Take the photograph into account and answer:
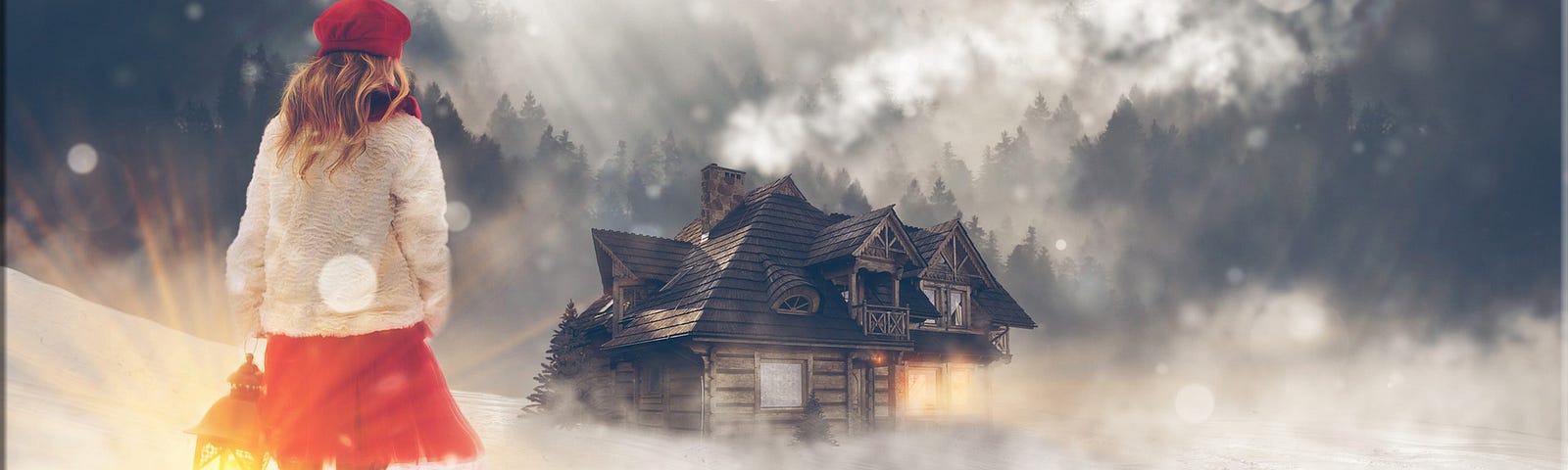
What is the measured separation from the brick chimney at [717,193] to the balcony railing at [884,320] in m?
4.29

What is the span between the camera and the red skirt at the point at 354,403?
3.23m

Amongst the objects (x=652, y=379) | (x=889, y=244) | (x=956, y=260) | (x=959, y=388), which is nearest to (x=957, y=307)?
(x=956, y=260)

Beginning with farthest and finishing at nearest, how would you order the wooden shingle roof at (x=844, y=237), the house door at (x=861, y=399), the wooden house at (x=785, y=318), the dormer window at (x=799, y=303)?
the wooden shingle roof at (x=844, y=237) → the house door at (x=861, y=399) → the dormer window at (x=799, y=303) → the wooden house at (x=785, y=318)

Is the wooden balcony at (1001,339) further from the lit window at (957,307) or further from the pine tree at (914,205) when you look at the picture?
the pine tree at (914,205)

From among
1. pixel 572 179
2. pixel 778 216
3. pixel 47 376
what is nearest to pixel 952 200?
pixel 572 179

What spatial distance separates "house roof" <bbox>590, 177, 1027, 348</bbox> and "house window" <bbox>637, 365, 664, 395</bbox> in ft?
3.03

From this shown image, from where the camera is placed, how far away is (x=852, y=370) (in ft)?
58.5

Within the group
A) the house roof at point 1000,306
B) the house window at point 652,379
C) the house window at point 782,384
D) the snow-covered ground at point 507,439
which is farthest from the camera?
the house roof at point 1000,306

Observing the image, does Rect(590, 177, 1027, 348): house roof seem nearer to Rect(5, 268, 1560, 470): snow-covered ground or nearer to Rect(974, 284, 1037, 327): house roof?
Rect(5, 268, 1560, 470): snow-covered ground

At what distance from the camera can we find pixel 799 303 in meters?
17.7

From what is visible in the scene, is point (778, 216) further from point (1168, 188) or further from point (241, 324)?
point (1168, 188)

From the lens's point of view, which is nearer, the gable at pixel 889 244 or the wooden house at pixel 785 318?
the wooden house at pixel 785 318

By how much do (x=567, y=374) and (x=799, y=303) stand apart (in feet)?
20.0

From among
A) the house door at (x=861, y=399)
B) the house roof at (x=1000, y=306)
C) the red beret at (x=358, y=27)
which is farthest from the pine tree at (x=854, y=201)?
the red beret at (x=358, y=27)
